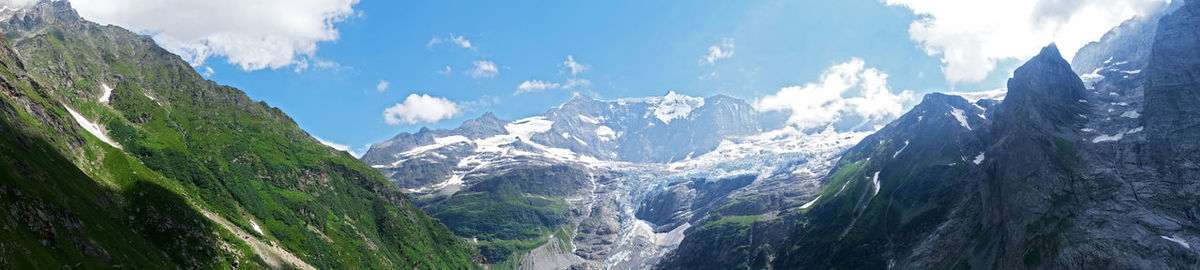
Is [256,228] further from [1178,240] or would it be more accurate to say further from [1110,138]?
[1110,138]

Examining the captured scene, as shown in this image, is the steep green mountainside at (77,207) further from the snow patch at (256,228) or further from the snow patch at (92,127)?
the snow patch at (256,228)

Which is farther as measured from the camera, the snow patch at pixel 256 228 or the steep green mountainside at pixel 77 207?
the snow patch at pixel 256 228

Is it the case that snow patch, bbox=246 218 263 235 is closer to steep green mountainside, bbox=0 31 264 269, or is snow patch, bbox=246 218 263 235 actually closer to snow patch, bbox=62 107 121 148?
steep green mountainside, bbox=0 31 264 269

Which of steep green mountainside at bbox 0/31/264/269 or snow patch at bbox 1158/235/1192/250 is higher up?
steep green mountainside at bbox 0/31/264/269

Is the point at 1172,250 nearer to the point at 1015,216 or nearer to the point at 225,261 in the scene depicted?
the point at 1015,216

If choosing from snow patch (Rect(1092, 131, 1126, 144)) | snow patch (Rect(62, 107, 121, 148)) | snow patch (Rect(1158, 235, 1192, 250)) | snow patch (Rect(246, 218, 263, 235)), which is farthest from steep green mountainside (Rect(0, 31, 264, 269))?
snow patch (Rect(1092, 131, 1126, 144))

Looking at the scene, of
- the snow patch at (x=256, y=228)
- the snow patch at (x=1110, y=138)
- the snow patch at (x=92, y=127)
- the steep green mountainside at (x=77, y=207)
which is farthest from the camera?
the snow patch at (x=1110, y=138)

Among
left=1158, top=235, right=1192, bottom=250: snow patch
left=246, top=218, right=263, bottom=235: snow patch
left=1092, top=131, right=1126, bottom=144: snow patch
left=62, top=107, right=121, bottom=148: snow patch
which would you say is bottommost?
left=1158, top=235, right=1192, bottom=250: snow patch

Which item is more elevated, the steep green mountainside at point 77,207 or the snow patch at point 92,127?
the snow patch at point 92,127

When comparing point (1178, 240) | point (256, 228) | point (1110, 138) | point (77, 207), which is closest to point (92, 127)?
point (256, 228)

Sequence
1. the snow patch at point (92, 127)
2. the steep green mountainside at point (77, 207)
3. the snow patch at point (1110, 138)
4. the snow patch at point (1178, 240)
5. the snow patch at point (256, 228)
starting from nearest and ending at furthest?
1. the steep green mountainside at point (77, 207)
2. the snow patch at point (1178, 240)
3. the snow patch at point (92, 127)
4. the snow patch at point (256, 228)
5. the snow patch at point (1110, 138)

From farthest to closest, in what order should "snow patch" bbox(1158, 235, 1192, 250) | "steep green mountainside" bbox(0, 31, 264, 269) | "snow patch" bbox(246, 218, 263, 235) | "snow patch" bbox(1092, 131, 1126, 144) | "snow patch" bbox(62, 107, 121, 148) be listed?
"snow patch" bbox(1092, 131, 1126, 144) < "snow patch" bbox(246, 218, 263, 235) < "snow patch" bbox(62, 107, 121, 148) < "snow patch" bbox(1158, 235, 1192, 250) < "steep green mountainside" bbox(0, 31, 264, 269)

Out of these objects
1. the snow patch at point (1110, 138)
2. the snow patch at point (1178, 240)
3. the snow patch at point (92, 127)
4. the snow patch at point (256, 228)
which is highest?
the snow patch at point (92, 127)

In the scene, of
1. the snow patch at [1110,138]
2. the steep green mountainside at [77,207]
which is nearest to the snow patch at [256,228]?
the steep green mountainside at [77,207]
